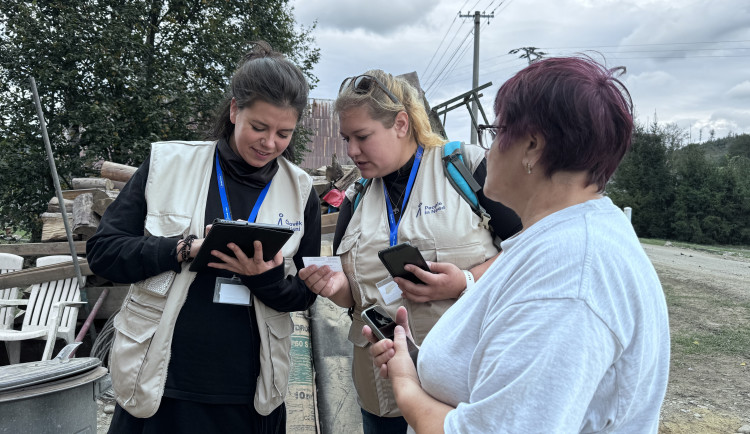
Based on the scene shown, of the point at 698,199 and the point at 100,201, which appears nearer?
the point at 100,201

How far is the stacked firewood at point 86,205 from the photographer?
572 cm

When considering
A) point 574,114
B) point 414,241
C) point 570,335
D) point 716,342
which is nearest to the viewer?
point 570,335

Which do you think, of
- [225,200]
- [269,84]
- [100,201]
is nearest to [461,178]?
[269,84]

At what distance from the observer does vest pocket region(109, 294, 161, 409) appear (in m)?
1.92

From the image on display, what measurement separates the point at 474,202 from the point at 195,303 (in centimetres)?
124

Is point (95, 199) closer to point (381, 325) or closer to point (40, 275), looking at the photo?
point (40, 275)

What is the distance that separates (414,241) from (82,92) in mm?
9351

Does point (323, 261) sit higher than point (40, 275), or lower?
higher

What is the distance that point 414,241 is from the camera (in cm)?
217

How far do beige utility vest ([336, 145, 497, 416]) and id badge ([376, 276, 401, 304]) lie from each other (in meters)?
0.03

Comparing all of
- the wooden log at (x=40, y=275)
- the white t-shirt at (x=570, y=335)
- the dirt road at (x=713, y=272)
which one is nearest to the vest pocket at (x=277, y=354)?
the white t-shirt at (x=570, y=335)

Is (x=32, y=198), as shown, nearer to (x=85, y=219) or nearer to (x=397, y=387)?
(x=85, y=219)

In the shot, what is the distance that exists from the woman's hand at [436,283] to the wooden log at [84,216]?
16.2ft

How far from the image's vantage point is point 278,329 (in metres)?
2.16
